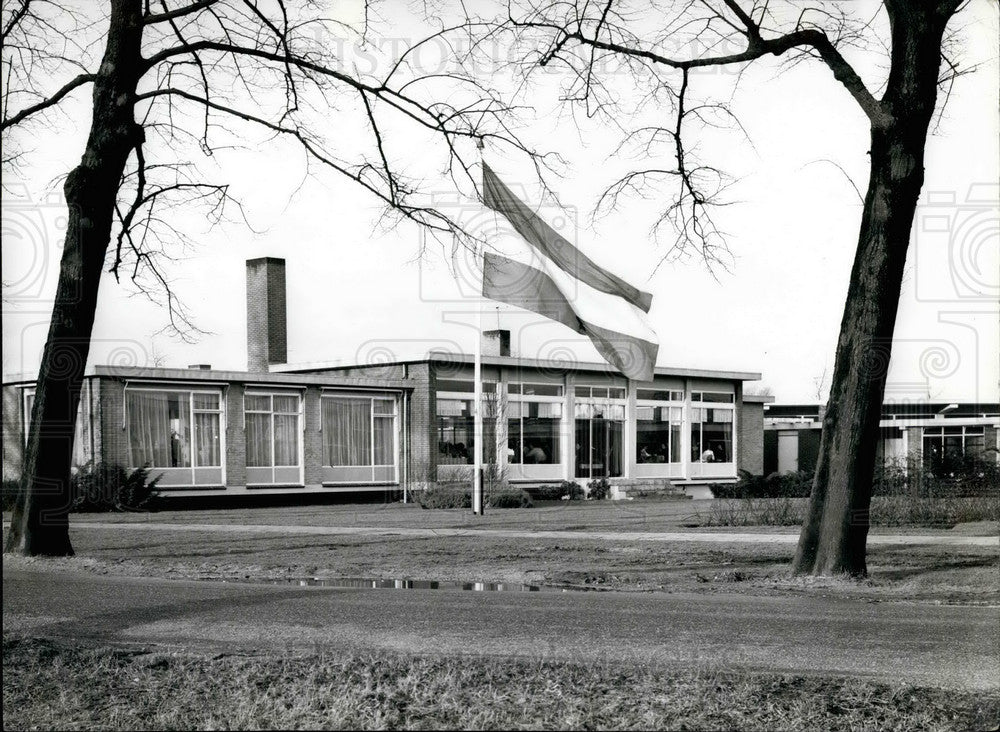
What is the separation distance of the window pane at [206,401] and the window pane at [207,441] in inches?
8.8

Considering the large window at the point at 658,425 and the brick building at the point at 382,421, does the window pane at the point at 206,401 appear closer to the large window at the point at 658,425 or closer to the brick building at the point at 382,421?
the brick building at the point at 382,421

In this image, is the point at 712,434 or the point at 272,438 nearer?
the point at 272,438

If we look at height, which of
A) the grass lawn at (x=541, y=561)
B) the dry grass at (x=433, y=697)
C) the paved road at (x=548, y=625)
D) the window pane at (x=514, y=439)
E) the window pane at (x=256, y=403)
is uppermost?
the window pane at (x=256, y=403)

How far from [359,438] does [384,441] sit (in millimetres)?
946

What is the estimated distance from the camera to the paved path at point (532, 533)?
54.8 feet

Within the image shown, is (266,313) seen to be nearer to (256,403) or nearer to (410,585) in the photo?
(256,403)

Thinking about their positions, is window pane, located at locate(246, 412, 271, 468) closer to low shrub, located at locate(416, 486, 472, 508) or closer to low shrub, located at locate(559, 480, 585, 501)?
low shrub, located at locate(416, 486, 472, 508)

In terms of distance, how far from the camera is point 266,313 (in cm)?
3750

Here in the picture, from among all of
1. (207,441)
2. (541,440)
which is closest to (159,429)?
(207,441)

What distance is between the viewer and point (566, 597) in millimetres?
10727

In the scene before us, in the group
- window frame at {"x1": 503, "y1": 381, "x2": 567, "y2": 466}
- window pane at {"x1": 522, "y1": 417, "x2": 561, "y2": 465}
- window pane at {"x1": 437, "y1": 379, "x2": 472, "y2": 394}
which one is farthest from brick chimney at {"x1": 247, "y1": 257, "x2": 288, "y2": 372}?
window pane at {"x1": 522, "y1": 417, "x2": 561, "y2": 465}

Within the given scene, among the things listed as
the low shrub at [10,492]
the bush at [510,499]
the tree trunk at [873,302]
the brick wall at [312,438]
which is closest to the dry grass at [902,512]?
the bush at [510,499]

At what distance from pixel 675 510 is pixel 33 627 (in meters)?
20.2

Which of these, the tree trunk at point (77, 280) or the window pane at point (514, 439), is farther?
the window pane at point (514, 439)
